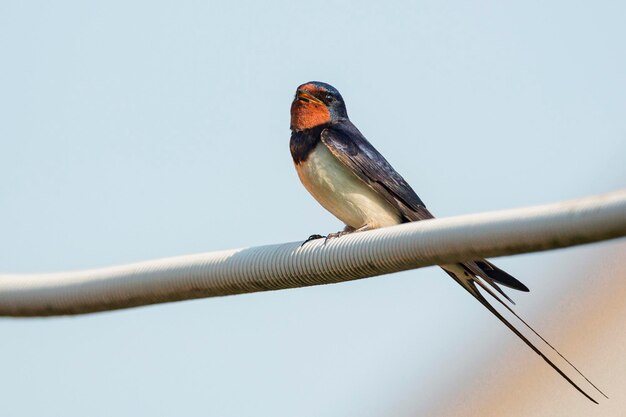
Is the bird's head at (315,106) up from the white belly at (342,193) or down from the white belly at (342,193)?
up

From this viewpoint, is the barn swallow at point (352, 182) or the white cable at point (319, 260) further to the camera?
the barn swallow at point (352, 182)

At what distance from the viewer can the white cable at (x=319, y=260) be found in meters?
1.64

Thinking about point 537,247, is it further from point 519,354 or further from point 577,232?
point 519,354

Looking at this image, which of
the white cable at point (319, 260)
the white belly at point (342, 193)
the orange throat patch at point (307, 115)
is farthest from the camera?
the orange throat patch at point (307, 115)

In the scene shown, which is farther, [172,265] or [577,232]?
[172,265]

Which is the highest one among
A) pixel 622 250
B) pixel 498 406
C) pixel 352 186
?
pixel 352 186

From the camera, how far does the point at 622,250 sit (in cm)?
629

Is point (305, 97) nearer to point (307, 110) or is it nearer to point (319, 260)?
point (307, 110)

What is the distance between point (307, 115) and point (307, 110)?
23mm

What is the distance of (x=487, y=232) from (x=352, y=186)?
209 cm

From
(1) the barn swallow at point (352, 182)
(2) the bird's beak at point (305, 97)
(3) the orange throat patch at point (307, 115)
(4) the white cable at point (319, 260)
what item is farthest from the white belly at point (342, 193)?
(4) the white cable at point (319, 260)

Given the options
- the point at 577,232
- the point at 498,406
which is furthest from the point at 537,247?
the point at 498,406

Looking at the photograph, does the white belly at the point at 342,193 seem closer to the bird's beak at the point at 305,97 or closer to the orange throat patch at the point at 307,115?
the orange throat patch at the point at 307,115

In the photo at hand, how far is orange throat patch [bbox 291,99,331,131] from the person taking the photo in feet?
13.2
